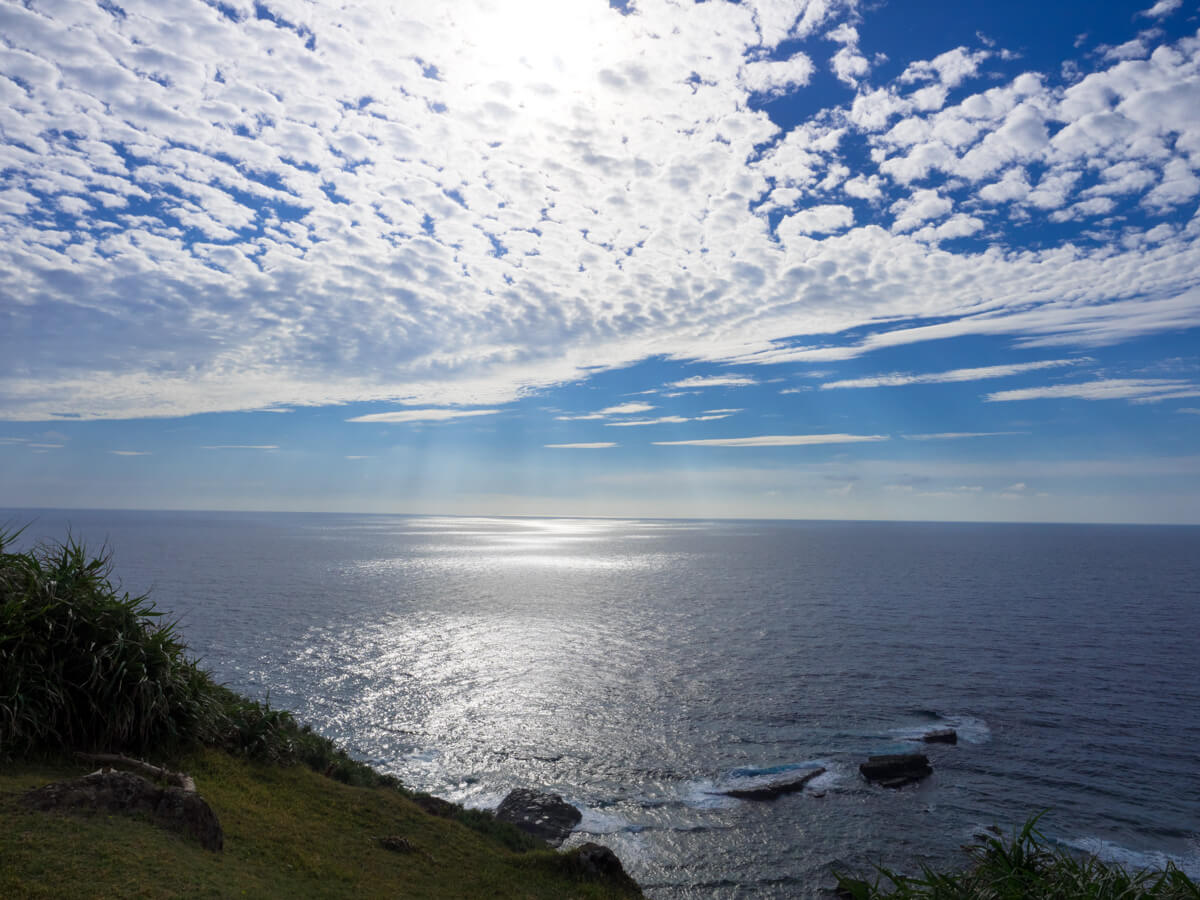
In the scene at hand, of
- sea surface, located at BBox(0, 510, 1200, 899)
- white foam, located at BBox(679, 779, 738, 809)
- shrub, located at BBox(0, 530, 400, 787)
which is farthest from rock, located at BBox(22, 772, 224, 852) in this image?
white foam, located at BBox(679, 779, 738, 809)

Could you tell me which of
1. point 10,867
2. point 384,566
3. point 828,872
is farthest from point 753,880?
point 384,566

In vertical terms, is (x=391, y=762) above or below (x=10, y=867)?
below

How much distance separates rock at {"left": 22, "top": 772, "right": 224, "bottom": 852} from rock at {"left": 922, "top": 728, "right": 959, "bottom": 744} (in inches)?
1674

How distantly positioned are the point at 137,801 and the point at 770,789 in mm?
31142

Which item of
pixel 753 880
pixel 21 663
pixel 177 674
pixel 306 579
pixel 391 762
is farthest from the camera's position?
pixel 306 579

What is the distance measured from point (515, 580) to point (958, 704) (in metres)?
102

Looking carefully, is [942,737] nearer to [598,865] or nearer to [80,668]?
[598,865]

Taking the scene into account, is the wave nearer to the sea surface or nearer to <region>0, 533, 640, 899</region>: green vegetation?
the sea surface

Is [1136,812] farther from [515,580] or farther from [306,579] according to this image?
[306,579]

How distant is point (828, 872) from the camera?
97.9 feet

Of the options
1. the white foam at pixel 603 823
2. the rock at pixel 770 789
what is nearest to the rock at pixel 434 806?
the white foam at pixel 603 823

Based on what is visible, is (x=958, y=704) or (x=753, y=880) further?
(x=958, y=704)

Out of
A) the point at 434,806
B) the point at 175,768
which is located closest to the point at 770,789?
the point at 434,806

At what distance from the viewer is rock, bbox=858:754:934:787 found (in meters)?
38.4
